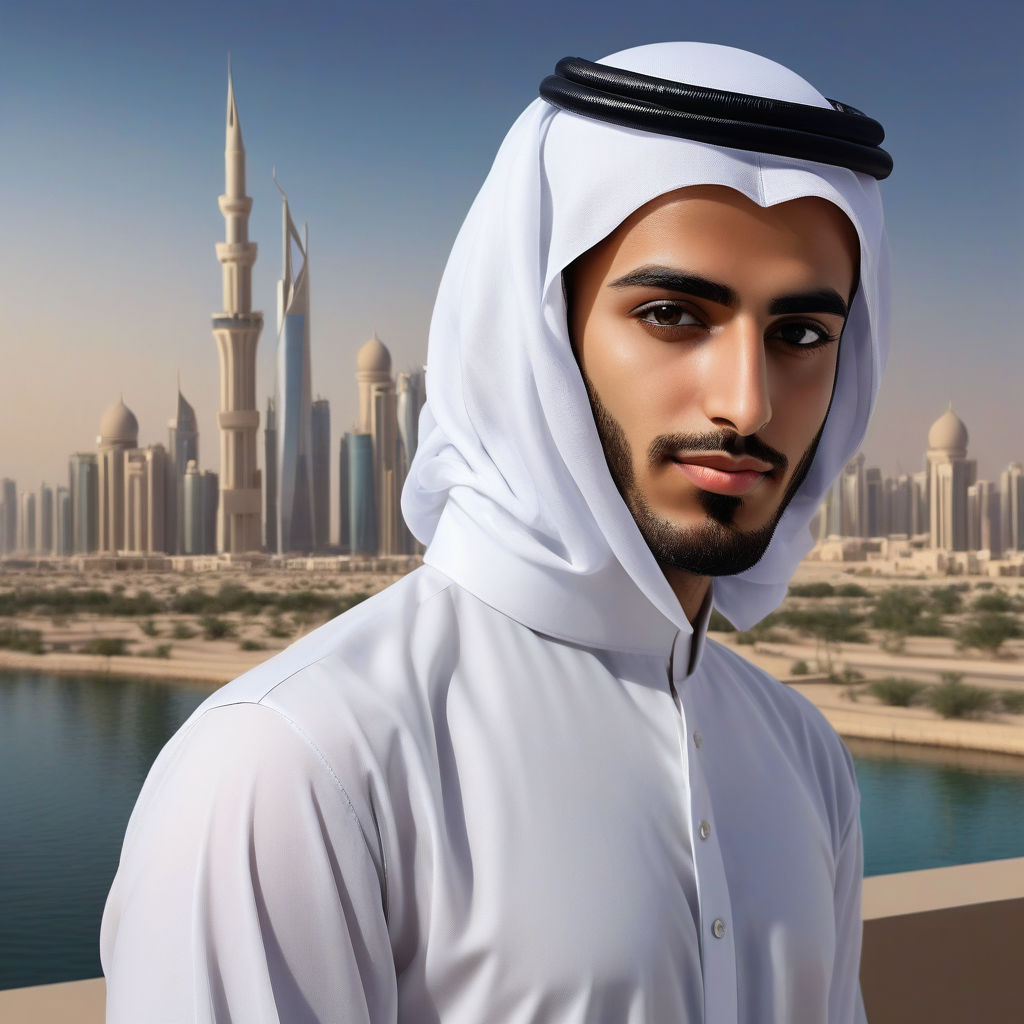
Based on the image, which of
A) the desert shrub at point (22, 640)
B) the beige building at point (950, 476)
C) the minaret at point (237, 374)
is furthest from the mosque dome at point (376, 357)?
the beige building at point (950, 476)

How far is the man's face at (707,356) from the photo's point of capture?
1.98ft

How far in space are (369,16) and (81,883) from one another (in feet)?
51.6

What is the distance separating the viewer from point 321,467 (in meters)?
22.7

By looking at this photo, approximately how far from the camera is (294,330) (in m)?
21.0

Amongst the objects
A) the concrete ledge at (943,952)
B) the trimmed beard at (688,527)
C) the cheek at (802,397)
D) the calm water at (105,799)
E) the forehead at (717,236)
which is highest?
the forehead at (717,236)

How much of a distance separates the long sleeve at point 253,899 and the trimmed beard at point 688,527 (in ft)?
0.74

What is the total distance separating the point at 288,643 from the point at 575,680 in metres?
16.5

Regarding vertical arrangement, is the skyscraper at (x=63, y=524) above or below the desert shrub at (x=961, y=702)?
above

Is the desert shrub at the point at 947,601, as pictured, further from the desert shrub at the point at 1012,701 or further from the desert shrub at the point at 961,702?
the desert shrub at the point at 961,702

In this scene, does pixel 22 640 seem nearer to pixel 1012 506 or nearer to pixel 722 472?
pixel 1012 506

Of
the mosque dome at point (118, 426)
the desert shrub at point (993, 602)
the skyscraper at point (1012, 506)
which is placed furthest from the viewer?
the mosque dome at point (118, 426)

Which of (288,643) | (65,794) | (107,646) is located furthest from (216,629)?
(65,794)

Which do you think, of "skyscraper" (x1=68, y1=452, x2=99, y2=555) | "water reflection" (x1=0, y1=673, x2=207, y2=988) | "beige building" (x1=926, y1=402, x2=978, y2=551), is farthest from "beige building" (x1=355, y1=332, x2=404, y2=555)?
"beige building" (x1=926, y1=402, x2=978, y2=551)

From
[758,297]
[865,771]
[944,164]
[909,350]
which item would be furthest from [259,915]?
[944,164]
